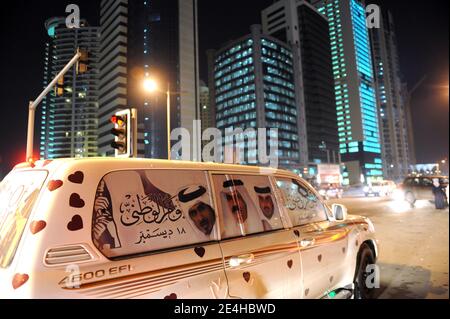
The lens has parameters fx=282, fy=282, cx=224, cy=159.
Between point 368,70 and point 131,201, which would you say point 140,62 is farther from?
point 131,201

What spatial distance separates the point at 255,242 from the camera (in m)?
2.39

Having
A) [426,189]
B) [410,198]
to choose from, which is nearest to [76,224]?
[410,198]

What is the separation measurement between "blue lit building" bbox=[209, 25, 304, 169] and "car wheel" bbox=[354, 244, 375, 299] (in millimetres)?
91361

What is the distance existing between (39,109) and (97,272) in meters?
7.52

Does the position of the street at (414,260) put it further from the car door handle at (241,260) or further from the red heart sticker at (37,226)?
the red heart sticker at (37,226)

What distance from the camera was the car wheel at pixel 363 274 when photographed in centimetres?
387

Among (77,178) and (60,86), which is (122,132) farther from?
(77,178)

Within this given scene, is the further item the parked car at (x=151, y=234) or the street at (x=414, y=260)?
the street at (x=414, y=260)

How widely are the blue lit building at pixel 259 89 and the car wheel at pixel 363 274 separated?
91.4m

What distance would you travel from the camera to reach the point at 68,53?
25.5ft

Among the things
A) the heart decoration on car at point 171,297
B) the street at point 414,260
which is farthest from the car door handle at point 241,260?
the street at point 414,260

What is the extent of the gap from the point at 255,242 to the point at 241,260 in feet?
0.85

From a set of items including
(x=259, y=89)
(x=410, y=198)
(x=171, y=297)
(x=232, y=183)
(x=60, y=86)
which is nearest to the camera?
(x=171, y=297)
